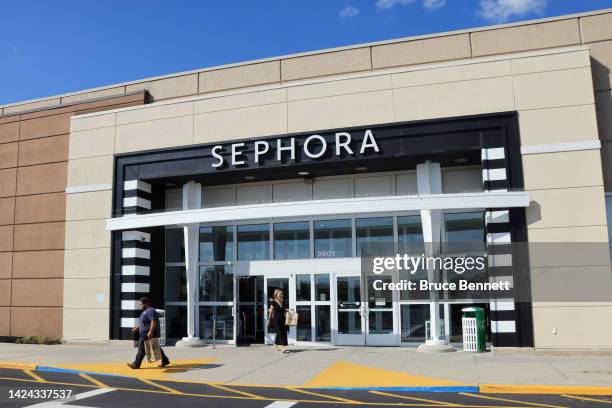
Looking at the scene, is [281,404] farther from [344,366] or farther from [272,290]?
[272,290]

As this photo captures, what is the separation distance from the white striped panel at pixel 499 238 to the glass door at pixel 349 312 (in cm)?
432

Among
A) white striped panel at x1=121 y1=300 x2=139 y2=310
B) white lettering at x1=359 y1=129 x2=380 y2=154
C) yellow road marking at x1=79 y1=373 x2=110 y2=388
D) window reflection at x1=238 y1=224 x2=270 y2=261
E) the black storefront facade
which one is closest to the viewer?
yellow road marking at x1=79 y1=373 x2=110 y2=388

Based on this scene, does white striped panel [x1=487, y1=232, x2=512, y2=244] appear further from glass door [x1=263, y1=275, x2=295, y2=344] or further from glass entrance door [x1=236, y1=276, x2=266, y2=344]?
glass entrance door [x1=236, y1=276, x2=266, y2=344]

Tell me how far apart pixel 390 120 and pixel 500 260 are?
16.3 ft

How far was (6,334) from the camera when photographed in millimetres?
21094

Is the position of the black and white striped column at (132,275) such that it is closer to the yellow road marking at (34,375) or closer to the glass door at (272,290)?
the glass door at (272,290)

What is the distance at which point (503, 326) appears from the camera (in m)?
15.2

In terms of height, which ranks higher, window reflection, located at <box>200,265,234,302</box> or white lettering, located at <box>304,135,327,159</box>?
white lettering, located at <box>304,135,327,159</box>

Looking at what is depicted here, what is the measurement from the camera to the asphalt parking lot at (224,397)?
31.6ft

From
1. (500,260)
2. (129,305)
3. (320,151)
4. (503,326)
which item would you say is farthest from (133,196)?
(503,326)

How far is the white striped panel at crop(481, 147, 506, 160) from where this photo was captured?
627 inches

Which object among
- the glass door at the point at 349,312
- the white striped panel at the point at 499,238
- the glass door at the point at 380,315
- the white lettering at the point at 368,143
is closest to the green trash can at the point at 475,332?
the white striped panel at the point at 499,238

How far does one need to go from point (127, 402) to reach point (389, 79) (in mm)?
11448

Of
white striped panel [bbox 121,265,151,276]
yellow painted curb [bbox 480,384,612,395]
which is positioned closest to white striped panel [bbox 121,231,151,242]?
white striped panel [bbox 121,265,151,276]
